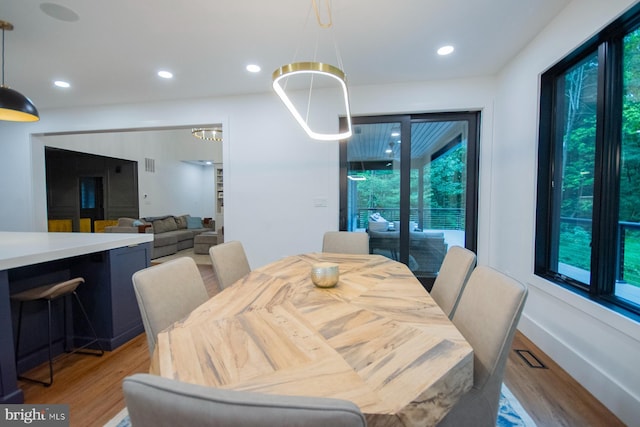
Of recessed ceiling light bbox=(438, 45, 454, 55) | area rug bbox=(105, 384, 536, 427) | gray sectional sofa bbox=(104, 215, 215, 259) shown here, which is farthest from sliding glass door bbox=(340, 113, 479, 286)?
gray sectional sofa bbox=(104, 215, 215, 259)

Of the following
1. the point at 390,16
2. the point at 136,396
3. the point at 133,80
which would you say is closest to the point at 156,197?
the point at 133,80

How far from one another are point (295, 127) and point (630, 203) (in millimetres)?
3082

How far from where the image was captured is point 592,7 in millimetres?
1784

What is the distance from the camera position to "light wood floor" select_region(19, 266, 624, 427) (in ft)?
5.08

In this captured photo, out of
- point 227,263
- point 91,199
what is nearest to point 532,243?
point 227,263

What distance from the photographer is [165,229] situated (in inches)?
268

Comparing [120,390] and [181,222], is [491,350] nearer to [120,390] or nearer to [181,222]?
[120,390]

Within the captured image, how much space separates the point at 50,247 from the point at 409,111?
141 inches

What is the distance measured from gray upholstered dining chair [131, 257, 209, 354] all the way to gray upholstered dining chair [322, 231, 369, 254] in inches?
55.9

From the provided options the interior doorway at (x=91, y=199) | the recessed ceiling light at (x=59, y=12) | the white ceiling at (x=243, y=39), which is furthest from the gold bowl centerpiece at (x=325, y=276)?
the interior doorway at (x=91, y=199)

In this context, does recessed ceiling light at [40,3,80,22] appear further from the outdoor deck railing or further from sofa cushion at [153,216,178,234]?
sofa cushion at [153,216,178,234]

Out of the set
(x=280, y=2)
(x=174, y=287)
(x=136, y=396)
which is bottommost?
(x=174, y=287)

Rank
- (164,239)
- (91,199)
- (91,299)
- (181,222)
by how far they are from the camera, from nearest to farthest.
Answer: (91,299)
(164,239)
(91,199)
(181,222)

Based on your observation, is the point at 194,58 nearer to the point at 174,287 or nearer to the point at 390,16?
the point at 390,16
